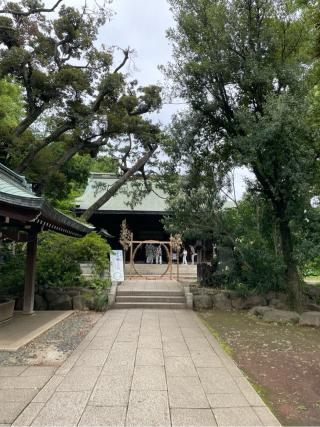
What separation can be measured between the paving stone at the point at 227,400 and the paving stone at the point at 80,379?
58.6 inches

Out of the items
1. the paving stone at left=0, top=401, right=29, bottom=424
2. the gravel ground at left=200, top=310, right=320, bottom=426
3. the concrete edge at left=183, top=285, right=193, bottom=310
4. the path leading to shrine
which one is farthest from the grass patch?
the paving stone at left=0, top=401, right=29, bottom=424

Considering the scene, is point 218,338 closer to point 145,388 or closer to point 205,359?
point 205,359

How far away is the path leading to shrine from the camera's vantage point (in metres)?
3.86

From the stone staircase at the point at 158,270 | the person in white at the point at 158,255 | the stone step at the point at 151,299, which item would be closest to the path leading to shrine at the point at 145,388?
the stone step at the point at 151,299

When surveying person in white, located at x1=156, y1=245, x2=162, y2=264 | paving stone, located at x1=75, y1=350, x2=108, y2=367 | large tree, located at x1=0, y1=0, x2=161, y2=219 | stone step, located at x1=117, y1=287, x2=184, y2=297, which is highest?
large tree, located at x1=0, y1=0, x2=161, y2=219

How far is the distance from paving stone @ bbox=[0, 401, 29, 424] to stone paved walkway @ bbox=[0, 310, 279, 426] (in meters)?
0.05

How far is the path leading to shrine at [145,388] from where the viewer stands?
3.86m

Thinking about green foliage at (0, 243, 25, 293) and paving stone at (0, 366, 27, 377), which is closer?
paving stone at (0, 366, 27, 377)

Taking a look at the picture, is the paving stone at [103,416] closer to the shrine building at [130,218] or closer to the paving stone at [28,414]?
the paving stone at [28,414]

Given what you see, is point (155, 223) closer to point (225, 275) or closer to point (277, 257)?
point (225, 275)

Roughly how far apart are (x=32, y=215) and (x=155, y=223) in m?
17.7

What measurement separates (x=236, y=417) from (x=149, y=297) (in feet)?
28.3

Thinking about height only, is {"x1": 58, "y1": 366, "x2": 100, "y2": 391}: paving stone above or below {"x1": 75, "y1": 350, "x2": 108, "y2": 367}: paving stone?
below

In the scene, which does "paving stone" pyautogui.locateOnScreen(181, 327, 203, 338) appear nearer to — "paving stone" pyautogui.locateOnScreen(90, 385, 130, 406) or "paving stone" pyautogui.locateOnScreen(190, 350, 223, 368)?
"paving stone" pyautogui.locateOnScreen(190, 350, 223, 368)
